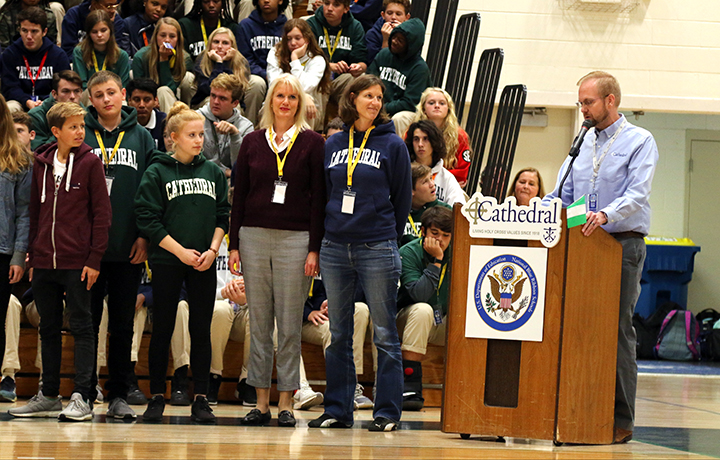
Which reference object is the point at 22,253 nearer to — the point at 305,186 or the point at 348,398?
the point at 305,186

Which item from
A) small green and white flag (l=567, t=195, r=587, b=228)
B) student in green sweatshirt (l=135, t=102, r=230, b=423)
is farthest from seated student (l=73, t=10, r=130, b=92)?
small green and white flag (l=567, t=195, r=587, b=228)

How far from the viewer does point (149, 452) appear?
8.82ft

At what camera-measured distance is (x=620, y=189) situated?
3.40 m

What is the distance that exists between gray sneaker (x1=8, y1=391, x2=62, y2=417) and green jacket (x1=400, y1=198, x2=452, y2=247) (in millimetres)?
1978

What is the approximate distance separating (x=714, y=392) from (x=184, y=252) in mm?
3901

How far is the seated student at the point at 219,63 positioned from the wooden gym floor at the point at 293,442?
8.70 feet

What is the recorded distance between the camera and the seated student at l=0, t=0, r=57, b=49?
6672 mm

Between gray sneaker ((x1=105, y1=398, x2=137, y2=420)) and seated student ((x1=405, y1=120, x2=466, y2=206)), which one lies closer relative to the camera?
gray sneaker ((x1=105, y1=398, x2=137, y2=420))

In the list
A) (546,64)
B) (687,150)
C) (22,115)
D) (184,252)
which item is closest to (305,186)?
(184,252)

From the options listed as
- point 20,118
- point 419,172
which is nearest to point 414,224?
point 419,172

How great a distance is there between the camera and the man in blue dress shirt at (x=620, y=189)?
3273mm

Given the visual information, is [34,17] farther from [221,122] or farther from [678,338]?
[678,338]

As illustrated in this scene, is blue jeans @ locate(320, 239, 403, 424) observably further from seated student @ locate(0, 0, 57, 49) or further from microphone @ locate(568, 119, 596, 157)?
seated student @ locate(0, 0, 57, 49)

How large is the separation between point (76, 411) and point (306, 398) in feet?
3.83
